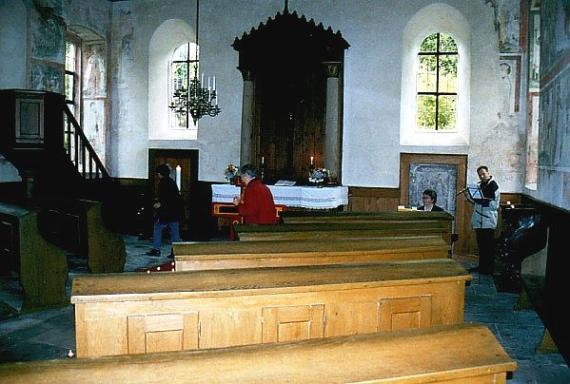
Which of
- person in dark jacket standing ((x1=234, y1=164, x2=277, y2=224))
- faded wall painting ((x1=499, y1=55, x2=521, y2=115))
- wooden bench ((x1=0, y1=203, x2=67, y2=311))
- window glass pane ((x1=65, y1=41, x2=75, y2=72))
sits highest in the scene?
window glass pane ((x1=65, y1=41, x2=75, y2=72))

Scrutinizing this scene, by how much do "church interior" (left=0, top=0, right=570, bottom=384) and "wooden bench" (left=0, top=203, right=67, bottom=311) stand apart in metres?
0.03

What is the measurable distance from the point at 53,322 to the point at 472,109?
8.12m

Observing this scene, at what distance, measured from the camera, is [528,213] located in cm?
758

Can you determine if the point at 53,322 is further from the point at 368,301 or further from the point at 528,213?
the point at 528,213

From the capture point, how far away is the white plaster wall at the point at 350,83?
10.8 meters

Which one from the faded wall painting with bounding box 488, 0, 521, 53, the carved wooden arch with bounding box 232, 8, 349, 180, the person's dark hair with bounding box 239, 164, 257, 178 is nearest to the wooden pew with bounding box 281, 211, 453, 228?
the person's dark hair with bounding box 239, 164, 257, 178

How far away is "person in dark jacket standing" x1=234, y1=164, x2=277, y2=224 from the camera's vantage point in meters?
7.23

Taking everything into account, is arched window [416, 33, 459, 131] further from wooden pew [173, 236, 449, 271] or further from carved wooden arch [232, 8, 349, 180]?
wooden pew [173, 236, 449, 271]

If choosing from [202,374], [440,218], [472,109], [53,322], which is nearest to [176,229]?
[53,322]

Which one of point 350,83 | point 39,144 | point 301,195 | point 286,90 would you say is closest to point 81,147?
point 39,144

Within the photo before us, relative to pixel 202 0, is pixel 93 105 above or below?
below

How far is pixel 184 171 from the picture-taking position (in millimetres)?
12938

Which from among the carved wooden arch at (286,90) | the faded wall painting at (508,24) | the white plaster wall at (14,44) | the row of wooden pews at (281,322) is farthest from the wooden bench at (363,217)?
the white plaster wall at (14,44)

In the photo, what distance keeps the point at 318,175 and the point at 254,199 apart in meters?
3.67
